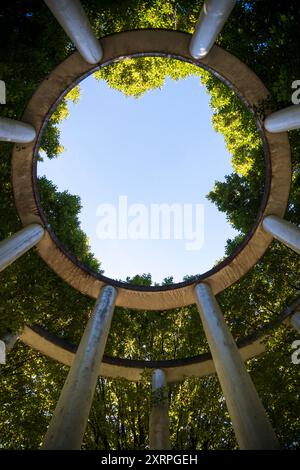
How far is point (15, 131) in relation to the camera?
1292 centimetres

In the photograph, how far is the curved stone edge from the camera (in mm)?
17797

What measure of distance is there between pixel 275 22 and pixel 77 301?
15241mm

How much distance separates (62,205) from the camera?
830 inches

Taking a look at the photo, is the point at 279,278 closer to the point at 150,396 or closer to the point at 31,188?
the point at 150,396

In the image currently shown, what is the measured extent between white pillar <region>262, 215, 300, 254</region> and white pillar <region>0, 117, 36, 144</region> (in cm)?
1037

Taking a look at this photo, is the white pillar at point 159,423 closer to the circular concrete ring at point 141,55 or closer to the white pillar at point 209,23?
the circular concrete ring at point 141,55

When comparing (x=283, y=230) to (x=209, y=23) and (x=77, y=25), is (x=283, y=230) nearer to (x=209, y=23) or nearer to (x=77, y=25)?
(x=209, y=23)

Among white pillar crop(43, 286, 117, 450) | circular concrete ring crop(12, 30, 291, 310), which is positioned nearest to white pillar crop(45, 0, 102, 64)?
circular concrete ring crop(12, 30, 291, 310)

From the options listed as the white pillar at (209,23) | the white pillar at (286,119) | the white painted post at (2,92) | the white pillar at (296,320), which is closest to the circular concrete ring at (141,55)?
the white pillar at (209,23)

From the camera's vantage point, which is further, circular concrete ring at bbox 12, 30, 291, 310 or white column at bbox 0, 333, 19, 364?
circular concrete ring at bbox 12, 30, 291, 310

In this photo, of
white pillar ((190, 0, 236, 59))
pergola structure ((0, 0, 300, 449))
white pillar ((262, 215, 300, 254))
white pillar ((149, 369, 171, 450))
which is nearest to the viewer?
pergola structure ((0, 0, 300, 449))

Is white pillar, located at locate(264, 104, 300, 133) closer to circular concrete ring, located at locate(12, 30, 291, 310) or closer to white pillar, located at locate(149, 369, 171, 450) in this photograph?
circular concrete ring, located at locate(12, 30, 291, 310)

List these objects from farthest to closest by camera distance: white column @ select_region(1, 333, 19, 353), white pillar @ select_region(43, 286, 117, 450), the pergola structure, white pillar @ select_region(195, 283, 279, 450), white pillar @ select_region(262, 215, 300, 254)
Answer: white column @ select_region(1, 333, 19, 353), white pillar @ select_region(262, 215, 300, 254), the pergola structure, white pillar @ select_region(195, 283, 279, 450), white pillar @ select_region(43, 286, 117, 450)
